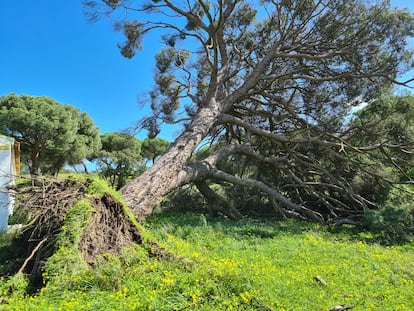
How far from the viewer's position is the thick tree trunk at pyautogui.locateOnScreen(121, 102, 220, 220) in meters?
6.19

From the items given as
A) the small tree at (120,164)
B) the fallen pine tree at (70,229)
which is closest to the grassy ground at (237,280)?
the fallen pine tree at (70,229)

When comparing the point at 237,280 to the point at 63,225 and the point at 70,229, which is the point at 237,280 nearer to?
the point at 70,229

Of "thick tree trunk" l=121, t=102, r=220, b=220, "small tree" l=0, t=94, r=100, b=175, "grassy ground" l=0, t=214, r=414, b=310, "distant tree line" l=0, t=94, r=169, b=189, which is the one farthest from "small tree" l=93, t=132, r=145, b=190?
"grassy ground" l=0, t=214, r=414, b=310

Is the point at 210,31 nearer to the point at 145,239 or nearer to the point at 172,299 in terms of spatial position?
the point at 145,239

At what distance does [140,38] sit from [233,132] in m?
4.28

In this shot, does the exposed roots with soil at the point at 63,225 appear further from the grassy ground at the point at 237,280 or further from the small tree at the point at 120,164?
the small tree at the point at 120,164

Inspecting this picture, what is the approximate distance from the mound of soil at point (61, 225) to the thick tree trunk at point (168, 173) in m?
1.51

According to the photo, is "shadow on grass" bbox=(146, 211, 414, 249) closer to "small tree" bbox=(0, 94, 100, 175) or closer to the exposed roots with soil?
the exposed roots with soil

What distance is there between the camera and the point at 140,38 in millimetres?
9820

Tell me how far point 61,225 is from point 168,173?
3460 millimetres

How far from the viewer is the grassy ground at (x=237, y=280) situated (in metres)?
2.94

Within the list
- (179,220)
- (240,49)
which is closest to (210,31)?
(240,49)

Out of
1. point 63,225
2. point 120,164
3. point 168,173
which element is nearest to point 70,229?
point 63,225

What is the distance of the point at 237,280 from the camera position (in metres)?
3.30
